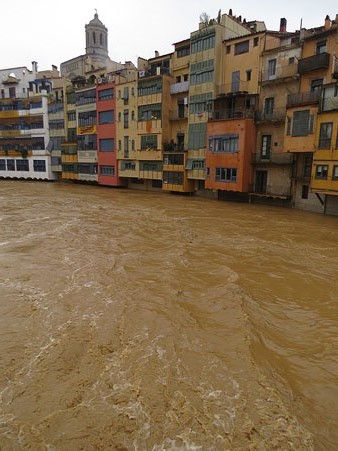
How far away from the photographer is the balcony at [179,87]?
3534cm

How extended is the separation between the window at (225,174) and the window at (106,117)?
711 inches

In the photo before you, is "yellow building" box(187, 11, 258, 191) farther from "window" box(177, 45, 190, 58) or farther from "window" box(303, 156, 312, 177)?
"window" box(303, 156, 312, 177)

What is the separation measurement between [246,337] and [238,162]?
79.9ft

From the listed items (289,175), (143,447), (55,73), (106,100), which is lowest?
(143,447)

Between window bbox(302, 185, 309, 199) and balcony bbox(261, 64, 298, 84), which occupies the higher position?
balcony bbox(261, 64, 298, 84)

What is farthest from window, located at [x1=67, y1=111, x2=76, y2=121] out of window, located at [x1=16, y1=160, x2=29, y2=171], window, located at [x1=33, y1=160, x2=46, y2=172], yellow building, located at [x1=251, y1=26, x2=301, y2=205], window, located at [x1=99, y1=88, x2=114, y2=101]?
yellow building, located at [x1=251, y1=26, x2=301, y2=205]

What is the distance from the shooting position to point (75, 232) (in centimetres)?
1928

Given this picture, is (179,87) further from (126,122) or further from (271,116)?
(271,116)

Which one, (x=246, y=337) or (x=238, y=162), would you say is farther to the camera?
(x=238, y=162)

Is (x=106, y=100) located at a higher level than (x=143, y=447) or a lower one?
higher

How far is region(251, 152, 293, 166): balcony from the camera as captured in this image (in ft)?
94.0

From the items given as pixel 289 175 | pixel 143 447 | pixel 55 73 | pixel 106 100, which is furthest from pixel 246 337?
pixel 55 73

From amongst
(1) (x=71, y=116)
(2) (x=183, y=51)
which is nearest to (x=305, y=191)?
(2) (x=183, y=51)

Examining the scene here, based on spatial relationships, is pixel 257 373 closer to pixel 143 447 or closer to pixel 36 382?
pixel 143 447
